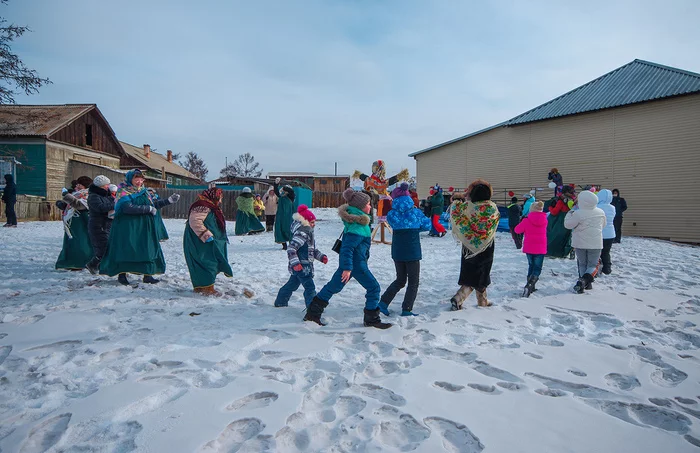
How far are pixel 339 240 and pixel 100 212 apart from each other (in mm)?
4188

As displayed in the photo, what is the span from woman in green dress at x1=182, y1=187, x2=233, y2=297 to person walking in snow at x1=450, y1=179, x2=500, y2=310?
3.11m

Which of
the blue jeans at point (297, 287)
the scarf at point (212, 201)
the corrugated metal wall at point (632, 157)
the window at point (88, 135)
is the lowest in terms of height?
the blue jeans at point (297, 287)

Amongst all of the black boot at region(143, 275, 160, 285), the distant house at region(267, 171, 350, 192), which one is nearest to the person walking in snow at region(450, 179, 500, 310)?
the black boot at region(143, 275, 160, 285)

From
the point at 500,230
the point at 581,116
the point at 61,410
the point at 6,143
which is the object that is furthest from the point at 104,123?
the point at 61,410


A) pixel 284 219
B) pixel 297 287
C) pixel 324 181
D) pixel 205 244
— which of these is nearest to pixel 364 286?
pixel 297 287

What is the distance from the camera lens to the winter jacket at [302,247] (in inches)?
171

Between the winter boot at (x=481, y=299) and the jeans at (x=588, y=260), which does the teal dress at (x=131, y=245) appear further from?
the jeans at (x=588, y=260)

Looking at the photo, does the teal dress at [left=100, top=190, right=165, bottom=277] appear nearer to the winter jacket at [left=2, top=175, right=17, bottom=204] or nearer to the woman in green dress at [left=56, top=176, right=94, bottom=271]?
the woman in green dress at [left=56, top=176, right=94, bottom=271]

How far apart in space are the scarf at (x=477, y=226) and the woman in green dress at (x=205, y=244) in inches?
122

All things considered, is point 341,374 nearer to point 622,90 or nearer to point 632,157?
point 632,157

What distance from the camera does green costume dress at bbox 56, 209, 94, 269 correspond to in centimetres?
673

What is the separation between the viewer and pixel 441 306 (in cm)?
510

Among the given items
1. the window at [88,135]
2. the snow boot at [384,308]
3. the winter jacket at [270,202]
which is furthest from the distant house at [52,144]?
the snow boot at [384,308]

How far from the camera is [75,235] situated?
22.2ft
